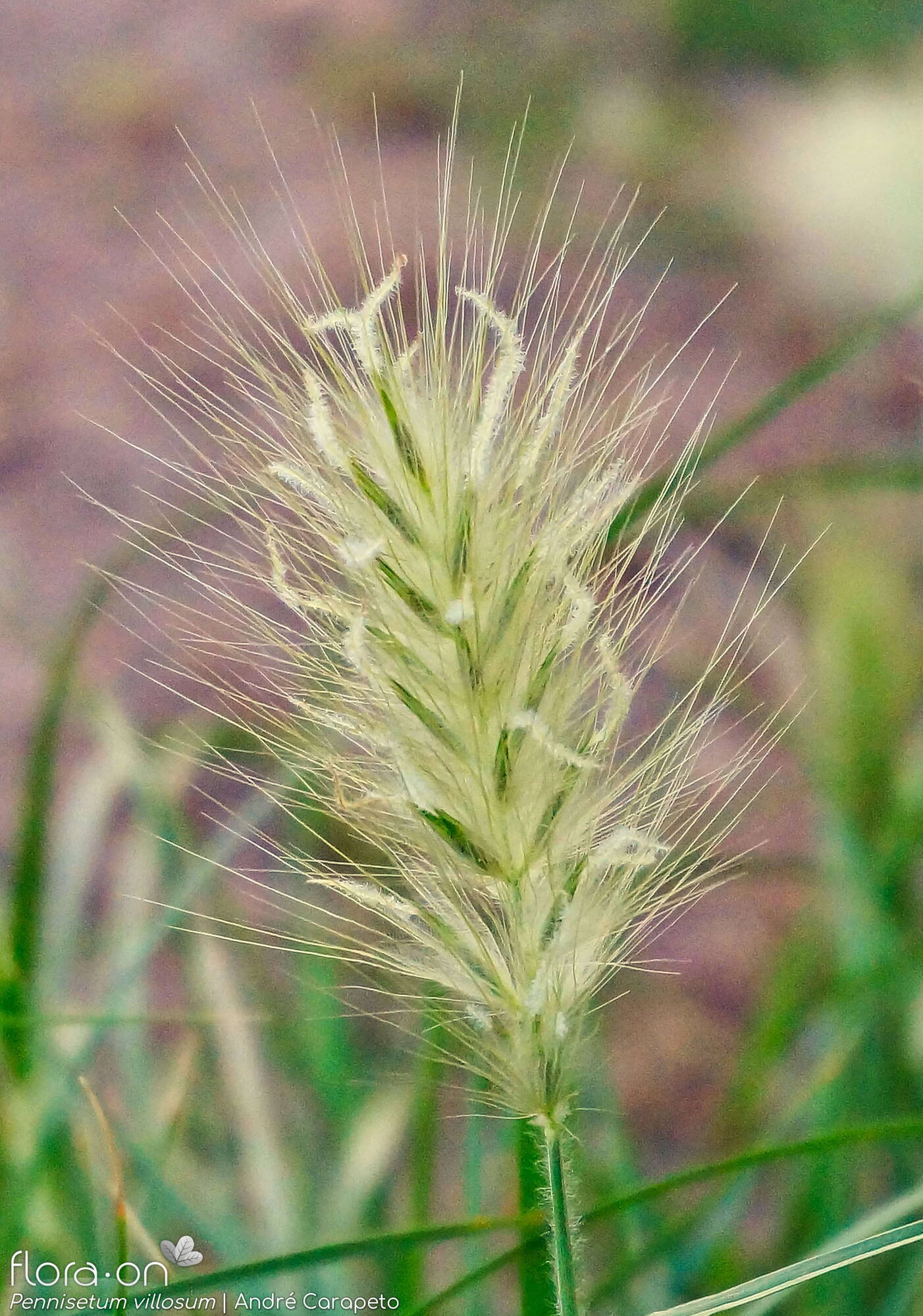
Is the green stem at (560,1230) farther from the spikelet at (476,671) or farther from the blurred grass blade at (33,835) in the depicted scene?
the blurred grass blade at (33,835)

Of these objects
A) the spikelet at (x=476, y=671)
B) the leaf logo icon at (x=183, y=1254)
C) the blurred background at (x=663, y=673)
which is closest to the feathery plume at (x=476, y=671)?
the spikelet at (x=476, y=671)

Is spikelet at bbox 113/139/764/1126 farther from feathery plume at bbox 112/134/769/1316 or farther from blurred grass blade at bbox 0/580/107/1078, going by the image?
blurred grass blade at bbox 0/580/107/1078

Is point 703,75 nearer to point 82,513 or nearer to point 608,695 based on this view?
point 82,513

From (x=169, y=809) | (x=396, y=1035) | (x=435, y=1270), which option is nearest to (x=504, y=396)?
(x=169, y=809)

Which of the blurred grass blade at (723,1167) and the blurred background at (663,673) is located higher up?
the blurred background at (663,673)

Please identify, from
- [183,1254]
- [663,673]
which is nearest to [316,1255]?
[183,1254]

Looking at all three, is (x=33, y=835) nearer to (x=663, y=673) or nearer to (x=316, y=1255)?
(x=316, y=1255)
